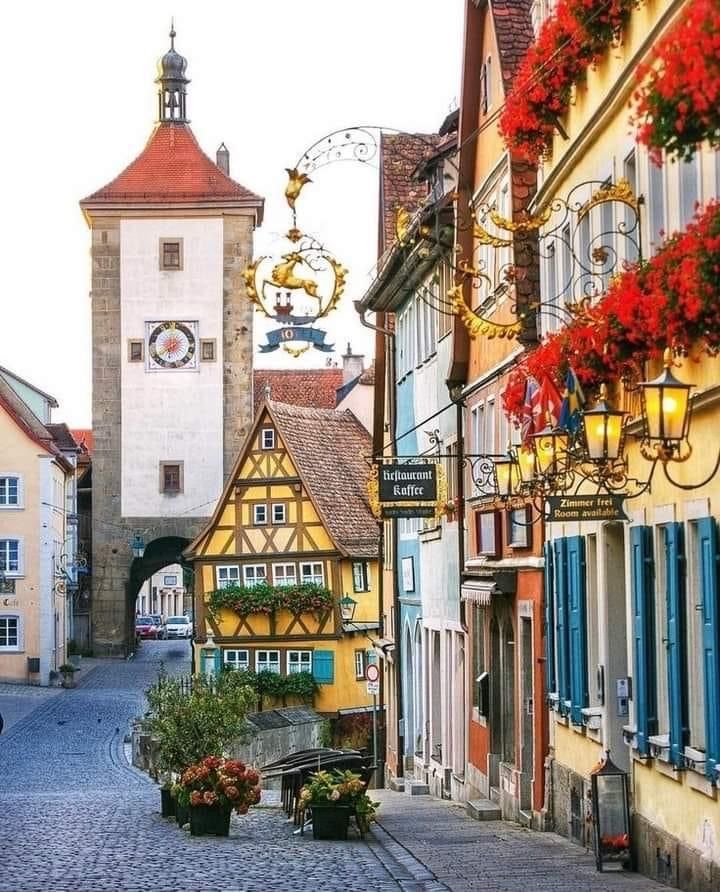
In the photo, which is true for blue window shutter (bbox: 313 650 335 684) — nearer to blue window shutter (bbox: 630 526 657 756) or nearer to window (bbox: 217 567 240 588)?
window (bbox: 217 567 240 588)

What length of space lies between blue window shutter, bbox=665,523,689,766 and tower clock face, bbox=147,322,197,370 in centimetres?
5990

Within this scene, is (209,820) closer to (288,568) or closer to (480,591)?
(480,591)

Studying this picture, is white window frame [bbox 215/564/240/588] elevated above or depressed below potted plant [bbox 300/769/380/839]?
above

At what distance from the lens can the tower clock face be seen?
2832 inches

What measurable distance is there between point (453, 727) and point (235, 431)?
45839 mm

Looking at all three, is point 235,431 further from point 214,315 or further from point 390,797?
point 390,797

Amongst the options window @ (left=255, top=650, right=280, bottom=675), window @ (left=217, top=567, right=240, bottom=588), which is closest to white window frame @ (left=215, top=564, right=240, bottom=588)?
window @ (left=217, top=567, right=240, bottom=588)

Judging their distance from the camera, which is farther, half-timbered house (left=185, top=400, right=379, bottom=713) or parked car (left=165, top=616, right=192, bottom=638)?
parked car (left=165, top=616, right=192, bottom=638)

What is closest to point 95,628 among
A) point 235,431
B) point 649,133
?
point 235,431

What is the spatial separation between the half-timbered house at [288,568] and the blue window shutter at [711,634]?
38.7 m

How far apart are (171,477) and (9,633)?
10.5 meters

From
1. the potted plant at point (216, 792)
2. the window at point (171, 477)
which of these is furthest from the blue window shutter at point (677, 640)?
the window at point (171, 477)

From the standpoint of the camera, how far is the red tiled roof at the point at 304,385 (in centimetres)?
9056

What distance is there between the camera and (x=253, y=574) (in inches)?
2083
